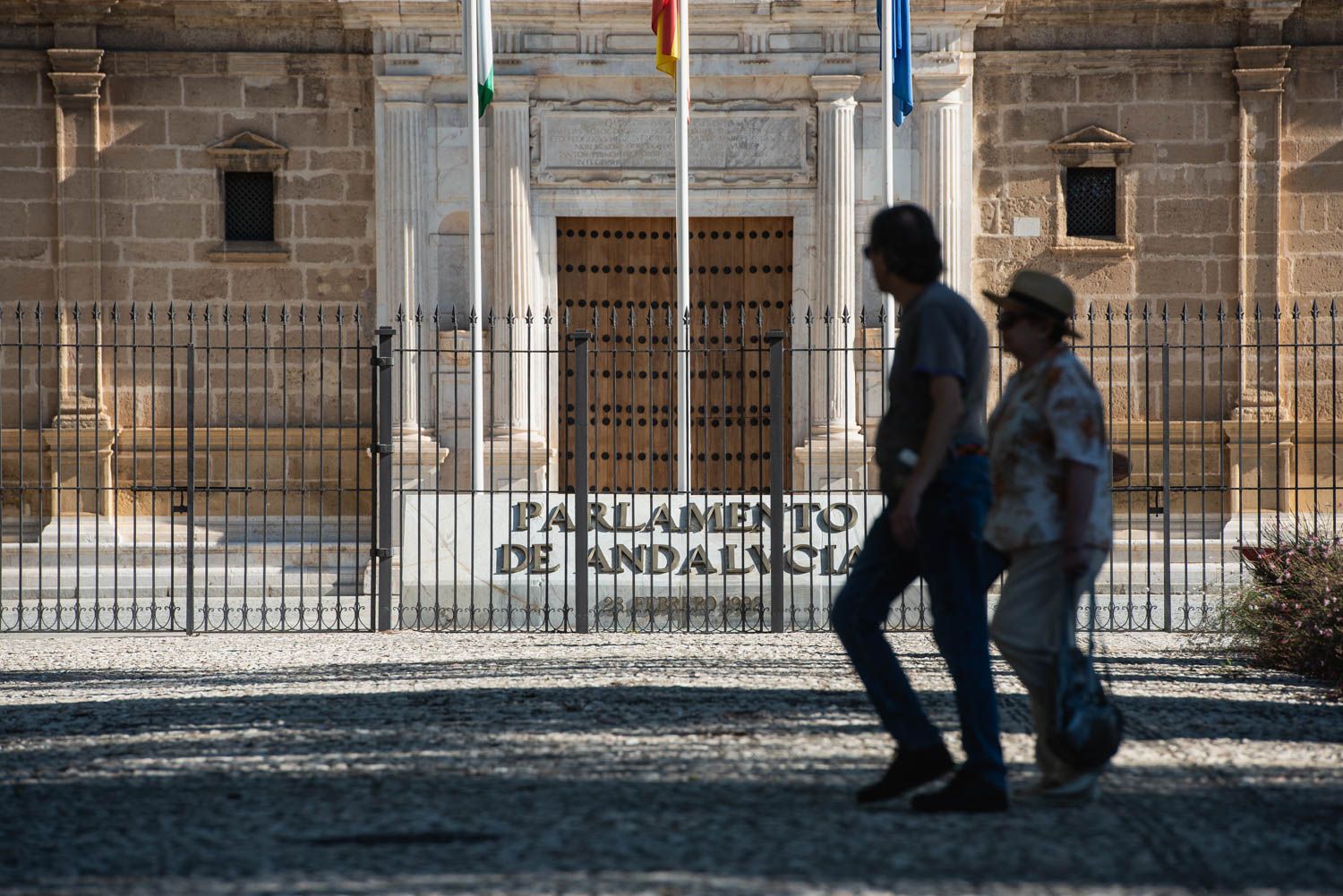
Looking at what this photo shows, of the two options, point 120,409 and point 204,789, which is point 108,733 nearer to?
point 204,789

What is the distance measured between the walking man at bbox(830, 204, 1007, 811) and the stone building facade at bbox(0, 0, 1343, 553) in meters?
11.0

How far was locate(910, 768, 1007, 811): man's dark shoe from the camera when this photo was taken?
5074mm

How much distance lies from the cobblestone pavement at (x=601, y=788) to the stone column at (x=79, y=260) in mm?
7421

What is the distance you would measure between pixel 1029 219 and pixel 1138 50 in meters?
1.88

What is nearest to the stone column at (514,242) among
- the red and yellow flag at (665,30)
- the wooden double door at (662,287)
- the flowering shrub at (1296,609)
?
the wooden double door at (662,287)

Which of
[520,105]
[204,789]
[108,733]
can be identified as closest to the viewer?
[204,789]

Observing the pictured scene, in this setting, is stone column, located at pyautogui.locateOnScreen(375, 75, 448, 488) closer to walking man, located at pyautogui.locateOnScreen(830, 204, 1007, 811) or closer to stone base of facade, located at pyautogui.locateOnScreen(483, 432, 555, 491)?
stone base of facade, located at pyautogui.locateOnScreen(483, 432, 555, 491)

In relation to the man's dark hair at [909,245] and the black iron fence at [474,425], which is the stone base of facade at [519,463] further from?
the man's dark hair at [909,245]

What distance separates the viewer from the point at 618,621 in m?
12.1

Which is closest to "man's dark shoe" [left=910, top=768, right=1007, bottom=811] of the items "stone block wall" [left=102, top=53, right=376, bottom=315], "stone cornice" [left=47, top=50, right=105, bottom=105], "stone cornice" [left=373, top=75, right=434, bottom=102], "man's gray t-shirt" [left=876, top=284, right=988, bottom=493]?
"man's gray t-shirt" [left=876, top=284, right=988, bottom=493]

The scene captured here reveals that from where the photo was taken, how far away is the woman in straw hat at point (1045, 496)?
509cm

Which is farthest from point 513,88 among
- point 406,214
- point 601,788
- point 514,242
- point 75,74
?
point 601,788

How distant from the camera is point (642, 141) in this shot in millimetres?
16547

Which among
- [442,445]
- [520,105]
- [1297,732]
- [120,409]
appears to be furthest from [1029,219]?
[1297,732]
